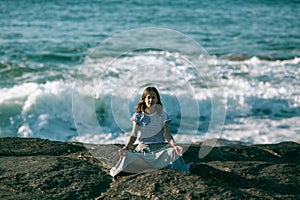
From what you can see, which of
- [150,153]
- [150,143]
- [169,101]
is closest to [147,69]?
[169,101]

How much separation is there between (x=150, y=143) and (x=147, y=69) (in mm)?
9624

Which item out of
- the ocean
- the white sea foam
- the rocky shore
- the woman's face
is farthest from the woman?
the white sea foam

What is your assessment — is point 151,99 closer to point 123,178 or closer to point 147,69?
point 123,178

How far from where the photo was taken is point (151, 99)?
14.2 ft

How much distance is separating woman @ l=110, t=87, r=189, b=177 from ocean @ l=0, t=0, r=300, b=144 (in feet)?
7.92

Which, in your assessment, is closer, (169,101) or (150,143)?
(150,143)

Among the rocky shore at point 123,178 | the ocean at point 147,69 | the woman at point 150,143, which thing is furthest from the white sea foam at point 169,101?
the woman at point 150,143

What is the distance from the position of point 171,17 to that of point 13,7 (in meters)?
7.49

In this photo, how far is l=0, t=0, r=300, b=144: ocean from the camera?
31.5 ft

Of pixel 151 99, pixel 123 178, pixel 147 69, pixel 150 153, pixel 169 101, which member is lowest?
pixel 169 101

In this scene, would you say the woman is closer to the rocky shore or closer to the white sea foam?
the rocky shore

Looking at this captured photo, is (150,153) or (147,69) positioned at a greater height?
(150,153)

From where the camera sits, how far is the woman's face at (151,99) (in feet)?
14.2

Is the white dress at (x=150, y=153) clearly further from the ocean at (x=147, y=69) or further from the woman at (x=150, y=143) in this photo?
the ocean at (x=147, y=69)
